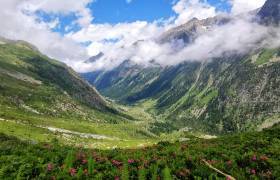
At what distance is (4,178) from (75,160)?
21.9 feet

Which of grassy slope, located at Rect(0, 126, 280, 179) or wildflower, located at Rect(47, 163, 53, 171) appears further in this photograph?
wildflower, located at Rect(47, 163, 53, 171)

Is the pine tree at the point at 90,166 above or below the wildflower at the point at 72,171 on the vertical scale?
above

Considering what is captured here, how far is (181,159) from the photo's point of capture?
114 feet

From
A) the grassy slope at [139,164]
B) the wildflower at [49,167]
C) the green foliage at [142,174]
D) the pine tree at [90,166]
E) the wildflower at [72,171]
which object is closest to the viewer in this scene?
the green foliage at [142,174]

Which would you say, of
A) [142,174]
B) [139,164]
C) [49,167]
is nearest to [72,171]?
[49,167]

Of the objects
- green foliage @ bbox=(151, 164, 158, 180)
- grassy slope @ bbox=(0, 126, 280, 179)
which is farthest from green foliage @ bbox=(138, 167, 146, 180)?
green foliage @ bbox=(151, 164, 158, 180)

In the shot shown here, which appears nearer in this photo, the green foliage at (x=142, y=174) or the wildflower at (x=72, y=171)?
the green foliage at (x=142, y=174)

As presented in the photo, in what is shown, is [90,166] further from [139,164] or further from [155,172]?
[155,172]

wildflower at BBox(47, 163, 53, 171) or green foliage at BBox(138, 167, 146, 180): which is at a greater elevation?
wildflower at BBox(47, 163, 53, 171)

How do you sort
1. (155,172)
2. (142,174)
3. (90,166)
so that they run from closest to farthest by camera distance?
1. (142,174)
2. (155,172)
3. (90,166)

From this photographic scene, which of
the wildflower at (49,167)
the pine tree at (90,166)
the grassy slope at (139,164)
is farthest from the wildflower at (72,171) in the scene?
the wildflower at (49,167)

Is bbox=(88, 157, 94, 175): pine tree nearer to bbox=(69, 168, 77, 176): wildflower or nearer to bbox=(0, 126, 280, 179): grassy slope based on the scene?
bbox=(0, 126, 280, 179): grassy slope

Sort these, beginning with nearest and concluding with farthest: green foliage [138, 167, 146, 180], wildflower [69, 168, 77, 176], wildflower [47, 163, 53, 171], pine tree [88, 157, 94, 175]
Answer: green foliage [138, 167, 146, 180] < wildflower [69, 168, 77, 176] < pine tree [88, 157, 94, 175] < wildflower [47, 163, 53, 171]

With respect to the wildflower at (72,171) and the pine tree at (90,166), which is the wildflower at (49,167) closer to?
the wildflower at (72,171)
